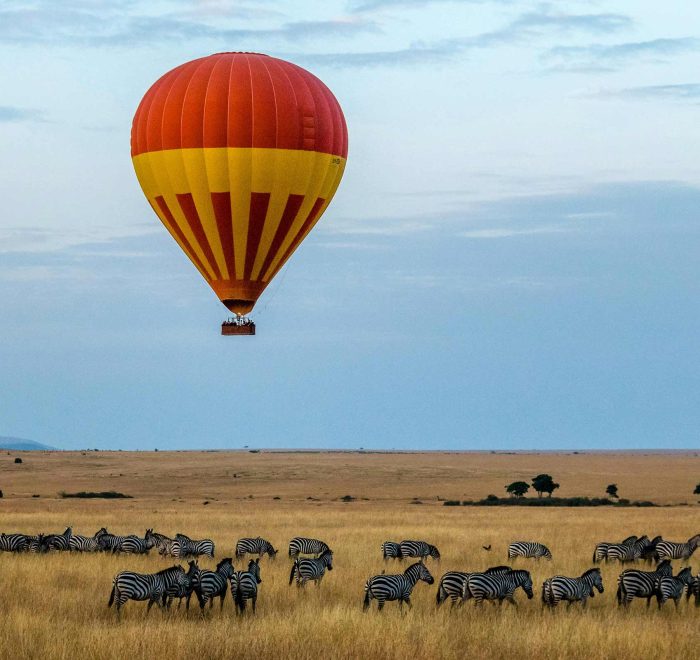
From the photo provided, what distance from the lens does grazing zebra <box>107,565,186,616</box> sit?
18.6 m

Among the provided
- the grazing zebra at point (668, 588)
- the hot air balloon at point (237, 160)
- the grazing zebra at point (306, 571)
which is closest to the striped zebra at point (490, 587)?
the grazing zebra at point (668, 588)

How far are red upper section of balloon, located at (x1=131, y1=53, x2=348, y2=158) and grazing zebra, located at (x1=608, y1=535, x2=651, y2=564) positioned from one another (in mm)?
15097

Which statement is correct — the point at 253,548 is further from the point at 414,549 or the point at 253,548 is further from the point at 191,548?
the point at 414,549

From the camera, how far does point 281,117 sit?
3284cm

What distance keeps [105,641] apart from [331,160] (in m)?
21.5

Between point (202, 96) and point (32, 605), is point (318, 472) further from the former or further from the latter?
point (32, 605)

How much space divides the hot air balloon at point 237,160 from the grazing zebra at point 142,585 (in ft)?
51.4

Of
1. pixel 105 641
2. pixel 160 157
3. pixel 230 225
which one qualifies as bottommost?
pixel 105 641

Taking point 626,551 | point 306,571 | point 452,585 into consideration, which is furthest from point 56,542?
point 626,551

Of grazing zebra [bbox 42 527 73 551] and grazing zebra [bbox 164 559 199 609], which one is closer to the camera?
grazing zebra [bbox 164 559 199 609]

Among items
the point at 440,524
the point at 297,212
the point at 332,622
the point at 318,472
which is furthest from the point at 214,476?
the point at 332,622

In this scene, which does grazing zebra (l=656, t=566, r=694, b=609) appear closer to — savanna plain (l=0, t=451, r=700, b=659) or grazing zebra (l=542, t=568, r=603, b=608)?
savanna plain (l=0, t=451, r=700, b=659)

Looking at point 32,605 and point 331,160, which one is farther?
point 331,160

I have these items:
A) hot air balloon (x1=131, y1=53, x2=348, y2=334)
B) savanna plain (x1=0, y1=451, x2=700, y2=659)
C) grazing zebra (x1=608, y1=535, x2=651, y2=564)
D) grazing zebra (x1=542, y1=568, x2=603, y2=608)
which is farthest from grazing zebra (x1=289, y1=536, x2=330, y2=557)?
grazing zebra (x1=542, y1=568, x2=603, y2=608)
